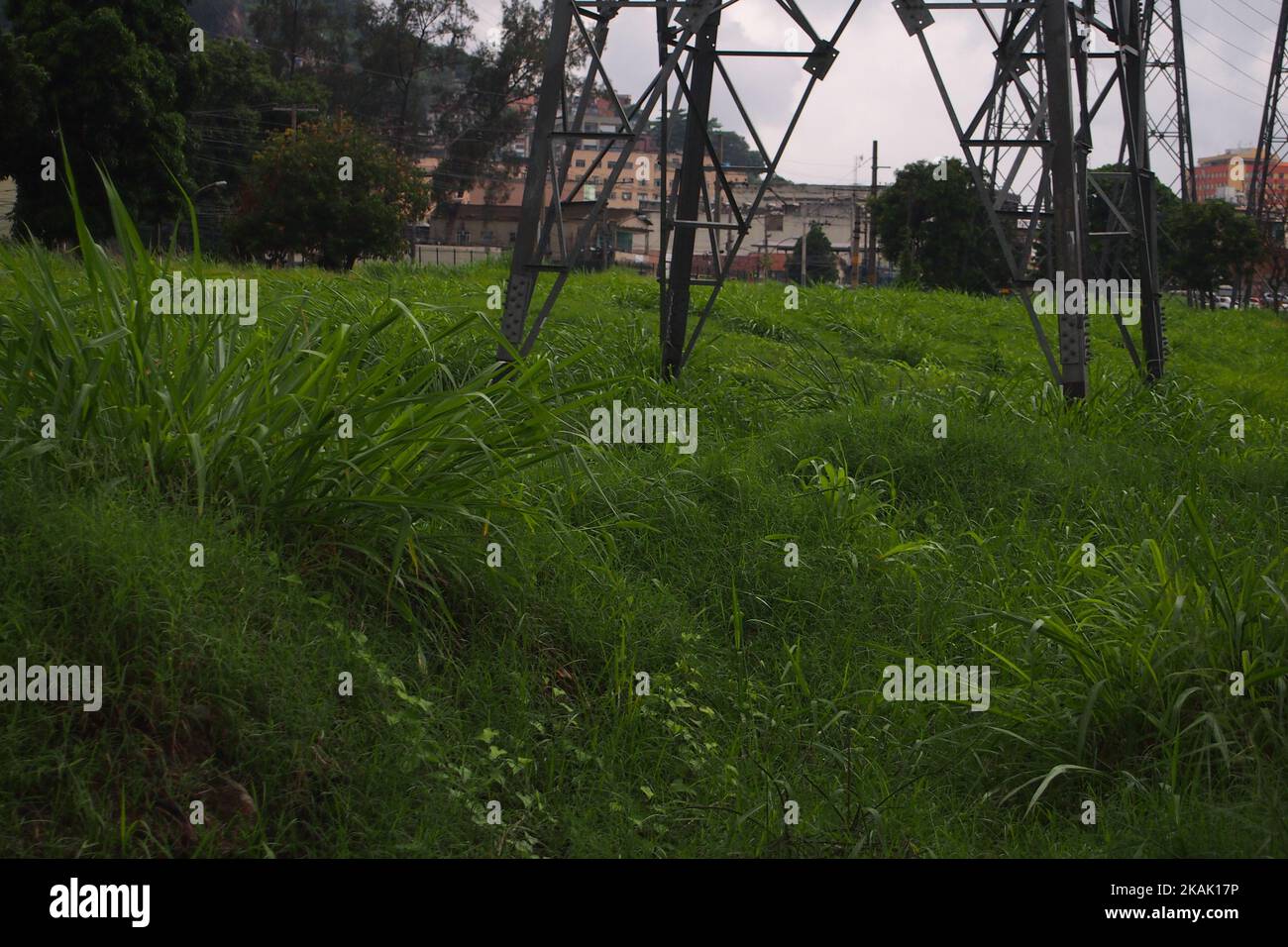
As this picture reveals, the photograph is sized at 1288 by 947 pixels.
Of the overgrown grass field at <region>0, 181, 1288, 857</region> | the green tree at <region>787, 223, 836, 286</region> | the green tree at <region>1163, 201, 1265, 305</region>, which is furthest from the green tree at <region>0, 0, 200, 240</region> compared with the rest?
the green tree at <region>787, 223, 836, 286</region>

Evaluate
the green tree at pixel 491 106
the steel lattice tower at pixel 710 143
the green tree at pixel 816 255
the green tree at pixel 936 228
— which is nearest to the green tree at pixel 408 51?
the green tree at pixel 491 106

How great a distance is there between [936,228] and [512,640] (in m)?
25.2

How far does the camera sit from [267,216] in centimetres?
2966

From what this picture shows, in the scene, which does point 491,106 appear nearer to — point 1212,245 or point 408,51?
point 408,51

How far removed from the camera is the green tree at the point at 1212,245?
100 feet

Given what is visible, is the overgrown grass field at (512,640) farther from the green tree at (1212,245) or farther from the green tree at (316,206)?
the green tree at (1212,245)

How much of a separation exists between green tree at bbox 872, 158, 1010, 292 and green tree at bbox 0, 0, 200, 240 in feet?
51.7

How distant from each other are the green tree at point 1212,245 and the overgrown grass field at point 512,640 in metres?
27.3

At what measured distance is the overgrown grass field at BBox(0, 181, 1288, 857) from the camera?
11.6 ft

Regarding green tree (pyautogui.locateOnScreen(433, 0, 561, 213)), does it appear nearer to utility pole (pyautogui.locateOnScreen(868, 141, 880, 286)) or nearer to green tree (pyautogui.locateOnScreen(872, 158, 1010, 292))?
utility pole (pyautogui.locateOnScreen(868, 141, 880, 286))

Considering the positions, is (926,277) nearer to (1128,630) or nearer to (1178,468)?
(1178,468)

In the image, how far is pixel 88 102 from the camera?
2669cm
